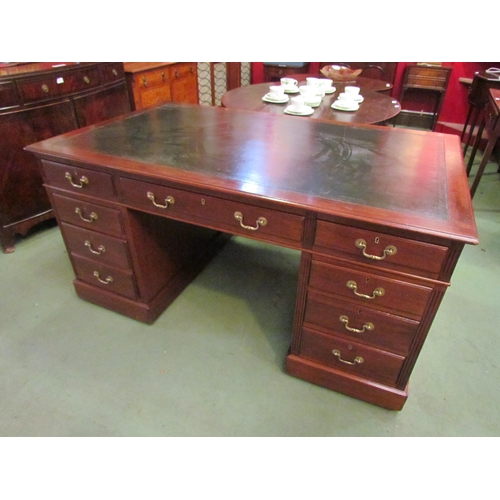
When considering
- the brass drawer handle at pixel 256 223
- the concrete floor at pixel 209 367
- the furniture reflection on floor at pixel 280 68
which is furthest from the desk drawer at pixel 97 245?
the furniture reflection on floor at pixel 280 68

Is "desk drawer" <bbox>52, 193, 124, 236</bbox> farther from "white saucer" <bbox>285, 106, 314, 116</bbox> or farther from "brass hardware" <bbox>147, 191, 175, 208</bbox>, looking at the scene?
"white saucer" <bbox>285, 106, 314, 116</bbox>

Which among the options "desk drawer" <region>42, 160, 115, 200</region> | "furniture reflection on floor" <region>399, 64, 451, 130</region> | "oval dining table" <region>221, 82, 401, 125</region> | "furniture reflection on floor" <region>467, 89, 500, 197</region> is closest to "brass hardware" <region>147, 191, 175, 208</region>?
"desk drawer" <region>42, 160, 115, 200</region>

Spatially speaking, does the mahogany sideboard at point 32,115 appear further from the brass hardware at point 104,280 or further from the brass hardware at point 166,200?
the brass hardware at point 166,200

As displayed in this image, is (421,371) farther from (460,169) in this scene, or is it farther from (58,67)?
(58,67)

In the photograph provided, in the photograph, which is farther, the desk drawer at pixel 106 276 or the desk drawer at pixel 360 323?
the desk drawer at pixel 106 276

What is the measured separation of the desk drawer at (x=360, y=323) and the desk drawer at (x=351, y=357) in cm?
3

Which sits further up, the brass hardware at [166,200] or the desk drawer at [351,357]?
the brass hardware at [166,200]

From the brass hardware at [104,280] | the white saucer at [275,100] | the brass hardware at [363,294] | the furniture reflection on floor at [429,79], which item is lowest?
the brass hardware at [104,280]

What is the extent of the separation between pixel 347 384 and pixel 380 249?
1.90 ft

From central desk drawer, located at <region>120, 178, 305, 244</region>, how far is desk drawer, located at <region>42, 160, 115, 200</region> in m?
0.07

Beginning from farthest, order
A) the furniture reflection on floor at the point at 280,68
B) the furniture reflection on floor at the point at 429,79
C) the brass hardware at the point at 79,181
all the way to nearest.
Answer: the furniture reflection on floor at the point at 280,68 → the furniture reflection on floor at the point at 429,79 → the brass hardware at the point at 79,181

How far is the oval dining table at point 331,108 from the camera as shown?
188 cm

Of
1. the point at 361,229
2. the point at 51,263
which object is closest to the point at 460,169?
the point at 361,229

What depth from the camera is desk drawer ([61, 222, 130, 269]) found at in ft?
4.67
